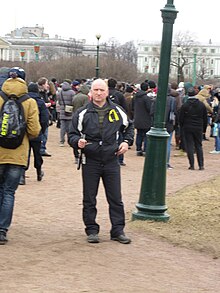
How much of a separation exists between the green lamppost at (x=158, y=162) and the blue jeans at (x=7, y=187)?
2117mm

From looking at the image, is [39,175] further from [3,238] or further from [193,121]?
[3,238]

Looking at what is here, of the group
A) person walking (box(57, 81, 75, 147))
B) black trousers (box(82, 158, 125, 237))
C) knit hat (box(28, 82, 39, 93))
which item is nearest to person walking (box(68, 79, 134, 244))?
black trousers (box(82, 158, 125, 237))

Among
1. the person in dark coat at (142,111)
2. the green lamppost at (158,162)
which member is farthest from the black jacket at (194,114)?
the green lamppost at (158,162)

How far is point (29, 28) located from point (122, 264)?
184m

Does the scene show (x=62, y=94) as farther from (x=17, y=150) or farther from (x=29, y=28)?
(x=29, y=28)

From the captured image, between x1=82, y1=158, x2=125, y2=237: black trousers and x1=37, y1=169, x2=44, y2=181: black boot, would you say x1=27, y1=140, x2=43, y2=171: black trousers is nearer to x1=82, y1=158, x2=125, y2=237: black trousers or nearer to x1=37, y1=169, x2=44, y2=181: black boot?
x1=37, y1=169, x2=44, y2=181: black boot

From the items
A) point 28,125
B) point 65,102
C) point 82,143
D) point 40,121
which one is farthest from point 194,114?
point 28,125

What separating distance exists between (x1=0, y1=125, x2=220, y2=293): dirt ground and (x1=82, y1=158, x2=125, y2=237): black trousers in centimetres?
21

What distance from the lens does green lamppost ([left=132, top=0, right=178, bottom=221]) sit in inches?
380

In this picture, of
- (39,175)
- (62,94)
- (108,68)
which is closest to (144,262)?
(39,175)

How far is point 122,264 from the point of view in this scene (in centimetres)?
750

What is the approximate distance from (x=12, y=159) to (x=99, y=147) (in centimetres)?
97

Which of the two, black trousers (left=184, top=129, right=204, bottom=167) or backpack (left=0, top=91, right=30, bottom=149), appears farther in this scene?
black trousers (left=184, top=129, right=204, bottom=167)

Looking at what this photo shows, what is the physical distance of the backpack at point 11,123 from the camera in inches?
314
